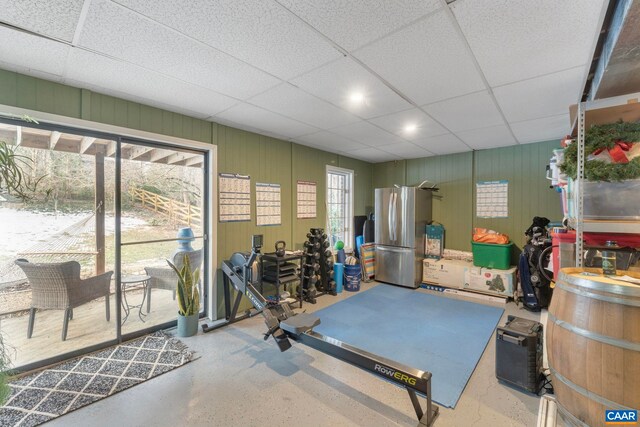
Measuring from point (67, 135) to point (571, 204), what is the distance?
4188 millimetres

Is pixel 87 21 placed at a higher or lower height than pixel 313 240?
higher

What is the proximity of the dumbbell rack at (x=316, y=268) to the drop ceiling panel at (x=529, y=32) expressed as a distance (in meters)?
3.09

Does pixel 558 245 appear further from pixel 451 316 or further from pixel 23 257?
pixel 23 257

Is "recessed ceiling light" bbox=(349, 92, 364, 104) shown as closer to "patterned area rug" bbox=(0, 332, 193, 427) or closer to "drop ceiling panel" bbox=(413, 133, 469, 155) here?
"drop ceiling panel" bbox=(413, 133, 469, 155)

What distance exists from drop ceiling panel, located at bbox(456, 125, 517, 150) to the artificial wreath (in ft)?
6.75

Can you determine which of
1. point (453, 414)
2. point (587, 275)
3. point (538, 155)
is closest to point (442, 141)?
point (538, 155)

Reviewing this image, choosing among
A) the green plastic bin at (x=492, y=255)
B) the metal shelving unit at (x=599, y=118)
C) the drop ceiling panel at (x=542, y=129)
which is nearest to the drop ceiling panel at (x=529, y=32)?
the metal shelving unit at (x=599, y=118)

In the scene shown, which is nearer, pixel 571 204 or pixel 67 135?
pixel 571 204

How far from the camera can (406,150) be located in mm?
4902

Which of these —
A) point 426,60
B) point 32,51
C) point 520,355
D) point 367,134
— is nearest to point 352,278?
point 367,134

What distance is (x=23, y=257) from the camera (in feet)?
7.80

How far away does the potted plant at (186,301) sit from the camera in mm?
2965

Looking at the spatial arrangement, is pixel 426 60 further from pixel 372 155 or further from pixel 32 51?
pixel 372 155

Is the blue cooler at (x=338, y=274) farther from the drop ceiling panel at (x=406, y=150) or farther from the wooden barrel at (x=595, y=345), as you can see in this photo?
the wooden barrel at (x=595, y=345)
